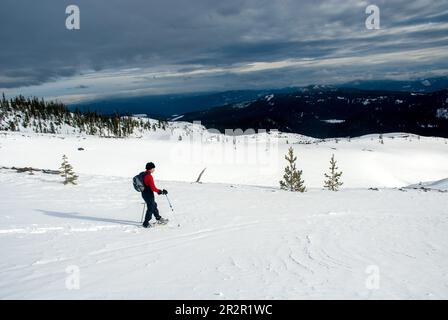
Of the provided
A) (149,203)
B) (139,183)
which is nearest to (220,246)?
(149,203)

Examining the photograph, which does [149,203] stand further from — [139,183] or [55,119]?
Answer: [55,119]

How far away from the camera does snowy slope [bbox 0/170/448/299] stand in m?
8.59

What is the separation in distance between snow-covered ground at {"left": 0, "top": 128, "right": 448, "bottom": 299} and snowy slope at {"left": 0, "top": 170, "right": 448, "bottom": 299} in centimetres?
5

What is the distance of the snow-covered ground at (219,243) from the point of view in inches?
340

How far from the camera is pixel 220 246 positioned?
12.2m

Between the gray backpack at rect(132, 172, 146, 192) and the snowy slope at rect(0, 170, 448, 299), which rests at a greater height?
the gray backpack at rect(132, 172, 146, 192)

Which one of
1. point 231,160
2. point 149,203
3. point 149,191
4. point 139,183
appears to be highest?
point 139,183

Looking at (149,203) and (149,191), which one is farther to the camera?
(149,203)

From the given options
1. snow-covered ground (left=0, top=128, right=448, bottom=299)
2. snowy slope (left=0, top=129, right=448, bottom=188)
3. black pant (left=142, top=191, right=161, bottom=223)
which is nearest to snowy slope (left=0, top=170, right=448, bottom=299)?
snow-covered ground (left=0, top=128, right=448, bottom=299)

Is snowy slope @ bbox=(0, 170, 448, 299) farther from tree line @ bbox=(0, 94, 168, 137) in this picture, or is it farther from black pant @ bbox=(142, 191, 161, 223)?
tree line @ bbox=(0, 94, 168, 137)

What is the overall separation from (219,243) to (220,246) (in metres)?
0.37

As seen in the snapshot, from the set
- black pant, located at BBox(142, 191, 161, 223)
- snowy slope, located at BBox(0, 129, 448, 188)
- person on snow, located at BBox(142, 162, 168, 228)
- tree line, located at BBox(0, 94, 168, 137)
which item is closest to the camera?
person on snow, located at BBox(142, 162, 168, 228)
